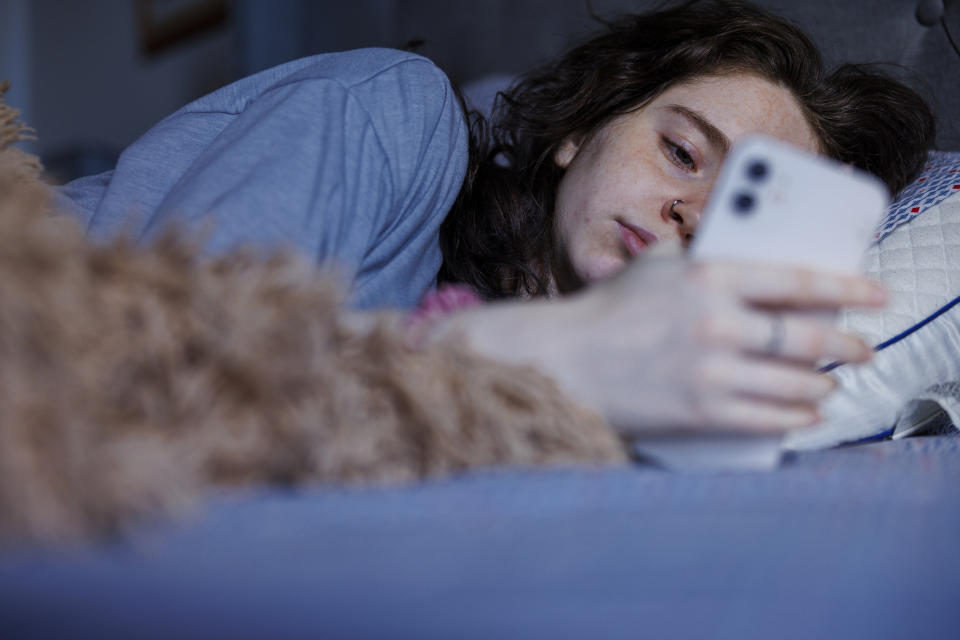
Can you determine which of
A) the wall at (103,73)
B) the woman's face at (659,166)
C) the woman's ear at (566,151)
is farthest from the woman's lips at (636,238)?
the wall at (103,73)

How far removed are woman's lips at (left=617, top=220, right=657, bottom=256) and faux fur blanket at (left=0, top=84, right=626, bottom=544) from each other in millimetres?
435

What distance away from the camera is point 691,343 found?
47 cm

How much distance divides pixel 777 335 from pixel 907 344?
0.43 meters

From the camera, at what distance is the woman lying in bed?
482mm

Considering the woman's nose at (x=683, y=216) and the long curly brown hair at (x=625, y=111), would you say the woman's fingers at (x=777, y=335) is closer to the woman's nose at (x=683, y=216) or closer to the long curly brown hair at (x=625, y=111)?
the woman's nose at (x=683, y=216)

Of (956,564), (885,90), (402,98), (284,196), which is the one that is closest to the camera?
(956,564)

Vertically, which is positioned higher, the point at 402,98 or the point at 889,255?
the point at 402,98

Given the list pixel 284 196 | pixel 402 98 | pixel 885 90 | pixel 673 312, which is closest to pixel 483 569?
pixel 673 312

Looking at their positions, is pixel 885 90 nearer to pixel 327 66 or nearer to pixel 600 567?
pixel 327 66

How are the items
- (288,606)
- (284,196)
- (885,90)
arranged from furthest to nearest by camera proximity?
1. (885,90)
2. (284,196)
3. (288,606)

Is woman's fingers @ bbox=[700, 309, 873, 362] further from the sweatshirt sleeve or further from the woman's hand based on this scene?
the sweatshirt sleeve

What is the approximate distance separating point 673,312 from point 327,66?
1.68ft

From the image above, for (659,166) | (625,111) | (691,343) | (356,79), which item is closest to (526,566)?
(691,343)

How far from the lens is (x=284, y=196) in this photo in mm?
628
